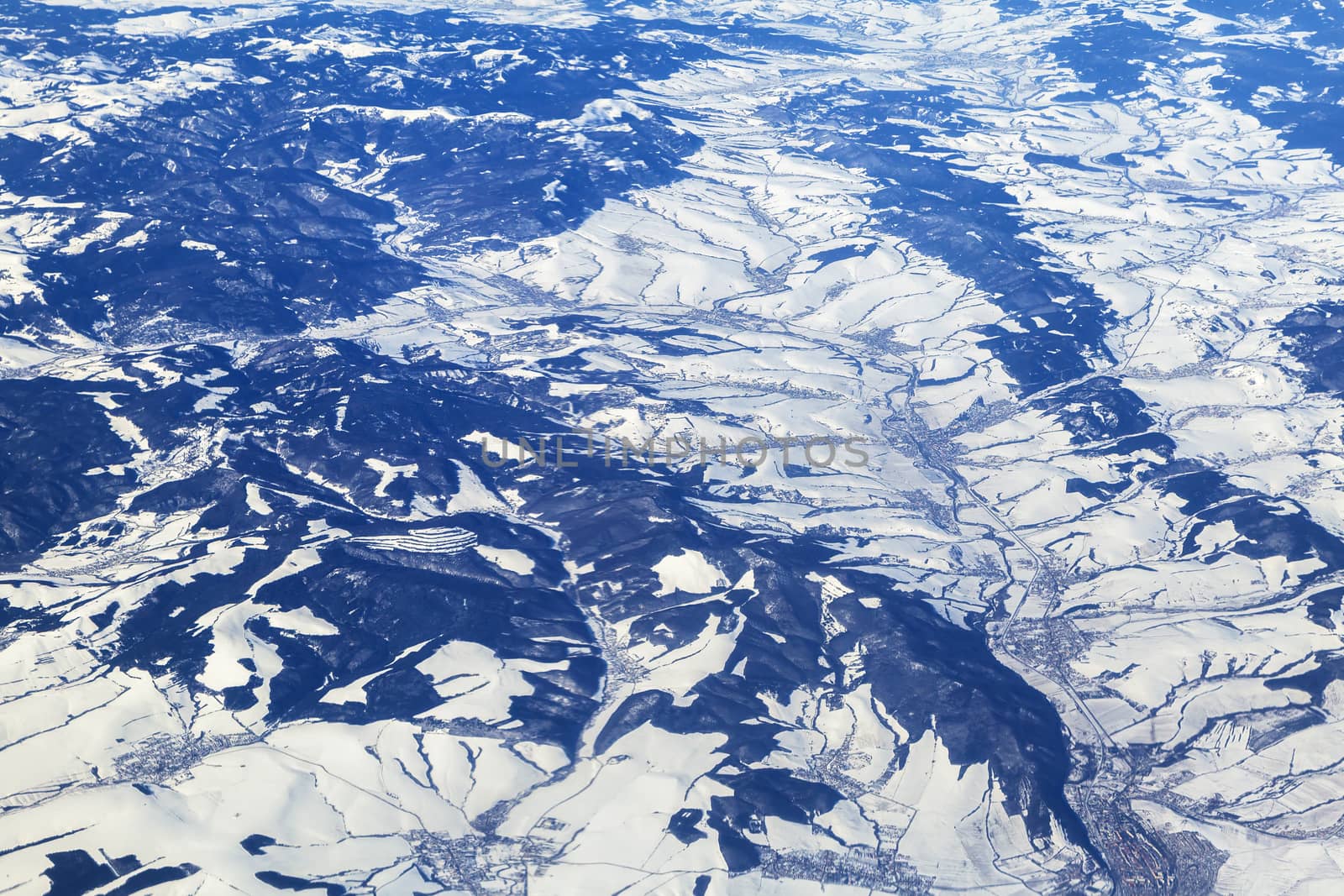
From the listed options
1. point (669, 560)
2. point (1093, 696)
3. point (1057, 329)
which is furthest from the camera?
point (1057, 329)

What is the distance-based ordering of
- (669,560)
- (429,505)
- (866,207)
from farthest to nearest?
(866,207), (429,505), (669,560)

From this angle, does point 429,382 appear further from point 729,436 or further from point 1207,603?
point 1207,603

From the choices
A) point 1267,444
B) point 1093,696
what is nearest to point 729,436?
point 1093,696

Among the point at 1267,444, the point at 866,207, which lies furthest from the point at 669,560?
the point at 866,207

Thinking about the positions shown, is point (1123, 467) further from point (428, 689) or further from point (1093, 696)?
point (428, 689)

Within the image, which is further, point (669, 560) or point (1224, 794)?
point (669, 560)

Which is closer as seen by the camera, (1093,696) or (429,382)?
(1093,696)
